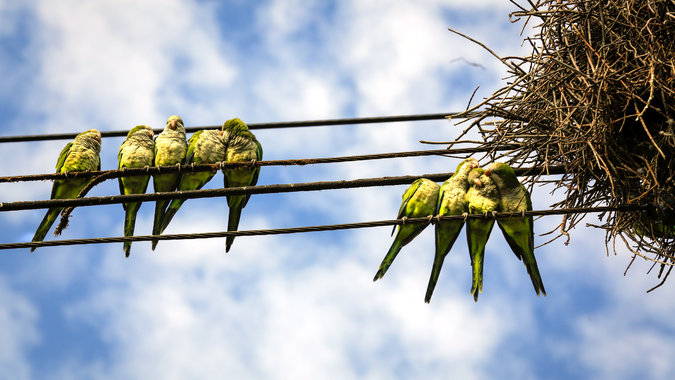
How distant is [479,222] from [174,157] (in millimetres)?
3055

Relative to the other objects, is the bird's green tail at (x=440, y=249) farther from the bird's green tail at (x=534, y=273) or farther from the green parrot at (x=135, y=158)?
the green parrot at (x=135, y=158)

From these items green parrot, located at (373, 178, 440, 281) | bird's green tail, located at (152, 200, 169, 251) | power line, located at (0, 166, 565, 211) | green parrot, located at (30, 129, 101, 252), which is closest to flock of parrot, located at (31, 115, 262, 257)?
green parrot, located at (30, 129, 101, 252)

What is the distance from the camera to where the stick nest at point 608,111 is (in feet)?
18.1

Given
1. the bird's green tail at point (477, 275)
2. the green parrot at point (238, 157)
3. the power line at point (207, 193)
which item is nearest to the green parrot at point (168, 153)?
the green parrot at point (238, 157)

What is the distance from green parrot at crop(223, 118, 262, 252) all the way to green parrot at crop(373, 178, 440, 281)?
1595mm

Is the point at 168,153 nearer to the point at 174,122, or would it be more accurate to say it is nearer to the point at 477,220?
the point at 174,122

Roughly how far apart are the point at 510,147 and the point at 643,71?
1.19 meters

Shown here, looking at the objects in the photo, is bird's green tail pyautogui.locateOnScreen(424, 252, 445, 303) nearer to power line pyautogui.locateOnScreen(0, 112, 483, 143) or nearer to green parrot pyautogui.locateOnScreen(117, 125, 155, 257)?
power line pyautogui.locateOnScreen(0, 112, 483, 143)

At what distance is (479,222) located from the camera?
6.12 m

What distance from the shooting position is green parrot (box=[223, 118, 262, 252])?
719 centimetres

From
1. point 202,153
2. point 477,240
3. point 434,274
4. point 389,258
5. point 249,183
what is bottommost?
point 434,274

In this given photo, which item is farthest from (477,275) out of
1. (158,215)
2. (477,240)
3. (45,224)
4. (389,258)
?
(45,224)

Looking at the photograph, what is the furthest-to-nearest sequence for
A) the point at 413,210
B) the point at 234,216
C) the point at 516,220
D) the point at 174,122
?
1. the point at 174,122
2. the point at 234,216
3. the point at 413,210
4. the point at 516,220

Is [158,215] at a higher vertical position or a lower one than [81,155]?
lower
